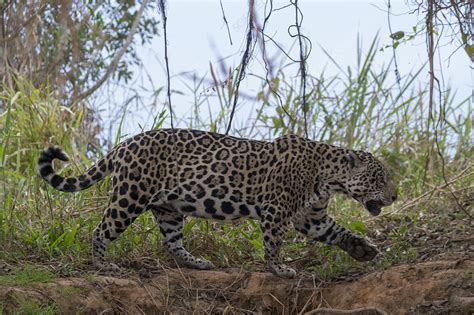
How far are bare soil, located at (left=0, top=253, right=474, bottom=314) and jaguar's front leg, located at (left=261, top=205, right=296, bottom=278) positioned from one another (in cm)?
8

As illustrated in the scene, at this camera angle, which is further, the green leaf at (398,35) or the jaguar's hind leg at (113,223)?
the jaguar's hind leg at (113,223)

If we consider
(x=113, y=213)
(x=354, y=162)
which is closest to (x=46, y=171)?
(x=113, y=213)

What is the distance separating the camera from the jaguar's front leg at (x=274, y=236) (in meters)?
7.09

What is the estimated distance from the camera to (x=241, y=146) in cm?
744

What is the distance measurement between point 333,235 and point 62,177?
7.11 ft

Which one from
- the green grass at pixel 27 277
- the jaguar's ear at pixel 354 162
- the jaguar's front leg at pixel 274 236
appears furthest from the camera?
the jaguar's ear at pixel 354 162

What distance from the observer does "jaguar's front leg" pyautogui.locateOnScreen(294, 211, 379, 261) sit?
731 centimetres

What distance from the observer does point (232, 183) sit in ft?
23.8

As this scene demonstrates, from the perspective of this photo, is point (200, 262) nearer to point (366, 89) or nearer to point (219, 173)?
point (219, 173)

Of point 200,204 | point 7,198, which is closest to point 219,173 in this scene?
point 200,204

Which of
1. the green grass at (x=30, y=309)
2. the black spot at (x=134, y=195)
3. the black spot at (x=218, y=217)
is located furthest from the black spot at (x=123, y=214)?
the green grass at (x=30, y=309)

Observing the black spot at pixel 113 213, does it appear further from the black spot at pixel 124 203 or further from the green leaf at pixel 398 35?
the green leaf at pixel 398 35

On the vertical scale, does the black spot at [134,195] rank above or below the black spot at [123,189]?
below

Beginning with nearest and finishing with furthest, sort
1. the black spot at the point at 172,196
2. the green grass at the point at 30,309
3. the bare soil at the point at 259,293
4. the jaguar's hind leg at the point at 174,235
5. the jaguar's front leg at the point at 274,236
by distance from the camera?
the green grass at the point at 30,309 → the bare soil at the point at 259,293 → the jaguar's front leg at the point at 274,236 → the black spot at the point at 172,196 → the jaguar's hind leg at the point at 174,235
